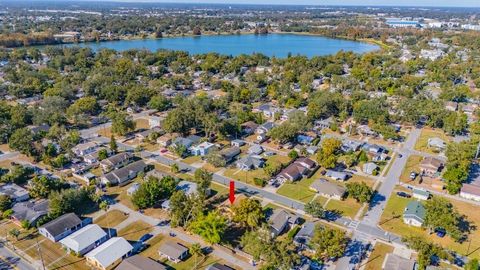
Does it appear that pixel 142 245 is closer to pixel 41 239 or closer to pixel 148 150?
pixel 41 239

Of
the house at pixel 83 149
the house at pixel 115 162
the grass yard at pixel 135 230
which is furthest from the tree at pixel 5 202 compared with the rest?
the house at pixel 83 149

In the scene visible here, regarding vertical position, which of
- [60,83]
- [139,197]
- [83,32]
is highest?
[83,32]

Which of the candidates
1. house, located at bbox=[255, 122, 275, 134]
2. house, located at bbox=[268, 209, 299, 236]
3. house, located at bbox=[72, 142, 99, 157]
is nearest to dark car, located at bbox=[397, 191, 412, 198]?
house, located at bbox=[268, 209, 299, 236]

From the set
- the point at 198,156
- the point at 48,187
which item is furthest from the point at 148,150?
the point at 48,187

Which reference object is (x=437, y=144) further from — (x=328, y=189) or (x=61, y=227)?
(x=61, y=227)

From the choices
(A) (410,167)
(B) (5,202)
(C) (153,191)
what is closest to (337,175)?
(A) (410,167)

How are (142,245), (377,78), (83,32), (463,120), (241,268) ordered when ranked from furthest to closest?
1. (83,32)
2. (377,78)
3. (463,120)
4. (142,245)
5. (241,268)

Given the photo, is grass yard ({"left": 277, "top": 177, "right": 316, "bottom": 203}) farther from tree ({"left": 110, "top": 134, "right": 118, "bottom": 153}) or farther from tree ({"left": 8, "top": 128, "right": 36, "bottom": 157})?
tree ({"left": 8, "top": 128, "right": 36, "bottom": 157})
